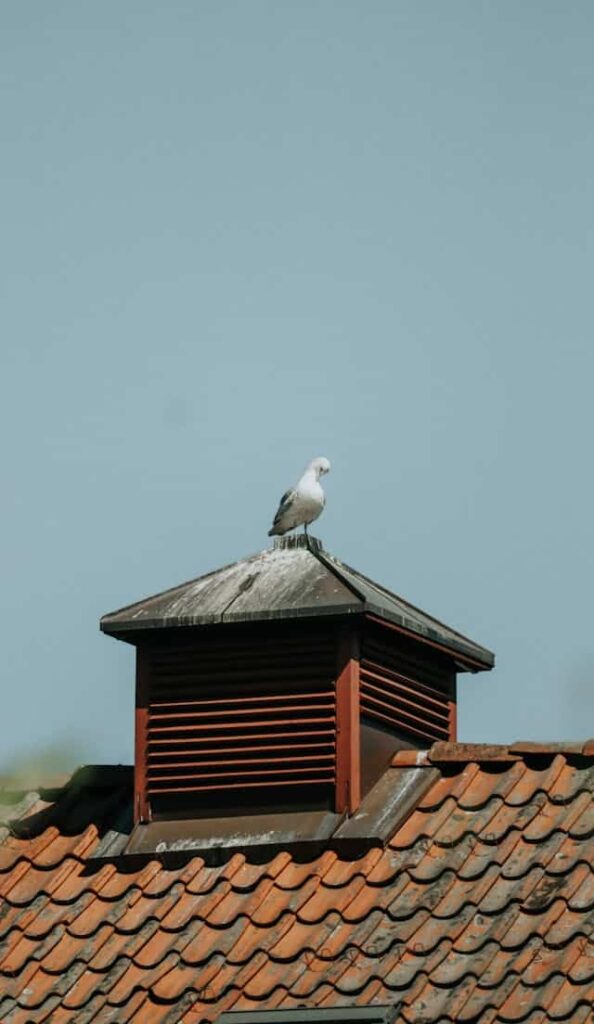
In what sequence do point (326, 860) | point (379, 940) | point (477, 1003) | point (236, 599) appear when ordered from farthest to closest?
point (236, 599), point (326, 860), point (379, 940), point (477, 1003)

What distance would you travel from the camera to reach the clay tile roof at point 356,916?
49.7 feet

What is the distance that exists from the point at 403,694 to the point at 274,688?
936 millimetres

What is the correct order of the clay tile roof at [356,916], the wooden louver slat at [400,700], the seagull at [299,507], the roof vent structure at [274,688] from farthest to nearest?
1. the seagull at [299,507]
2. the wooden louver slat at [400,700]
3. the roof vent structure at [274,688]
4. the clay tile roof at [356,916]

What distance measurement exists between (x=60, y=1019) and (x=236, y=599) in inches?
126

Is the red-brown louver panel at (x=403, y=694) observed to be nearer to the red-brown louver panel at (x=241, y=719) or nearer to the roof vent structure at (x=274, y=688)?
the roof vent structure at (x=274, y=688)

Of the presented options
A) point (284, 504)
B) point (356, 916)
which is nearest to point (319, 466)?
point (284, 504)

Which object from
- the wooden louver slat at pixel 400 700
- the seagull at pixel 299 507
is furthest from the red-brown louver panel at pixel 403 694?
the seagull at pixel 299 507

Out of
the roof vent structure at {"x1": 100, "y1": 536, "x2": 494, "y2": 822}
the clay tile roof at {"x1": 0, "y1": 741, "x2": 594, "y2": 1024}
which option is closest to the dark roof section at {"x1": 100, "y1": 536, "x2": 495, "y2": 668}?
the roof vent structure at {"x1": 100, "y1": 536, "x2": 494, "y2": 822}

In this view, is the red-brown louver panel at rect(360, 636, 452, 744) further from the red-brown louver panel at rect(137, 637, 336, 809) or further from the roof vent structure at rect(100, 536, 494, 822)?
the red-brown louver panel at rect(137, 637, 336, 809)

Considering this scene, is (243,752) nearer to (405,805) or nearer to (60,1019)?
(405,805)

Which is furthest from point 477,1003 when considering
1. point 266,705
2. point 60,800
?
point 60,800

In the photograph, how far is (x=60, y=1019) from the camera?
15969mm

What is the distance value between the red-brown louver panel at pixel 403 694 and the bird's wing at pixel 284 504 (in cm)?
132

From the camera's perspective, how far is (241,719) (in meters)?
17.7
